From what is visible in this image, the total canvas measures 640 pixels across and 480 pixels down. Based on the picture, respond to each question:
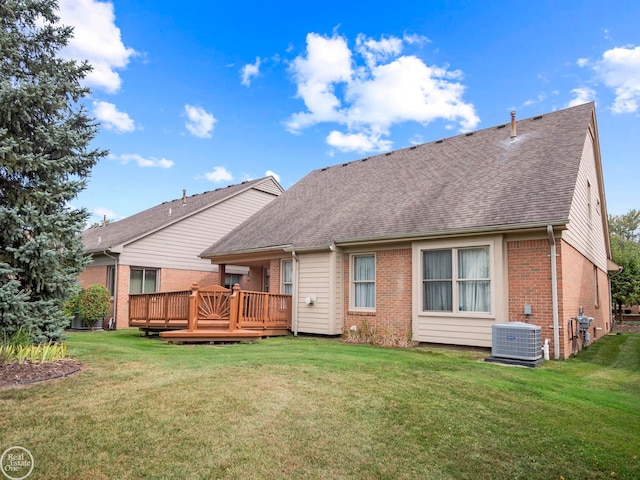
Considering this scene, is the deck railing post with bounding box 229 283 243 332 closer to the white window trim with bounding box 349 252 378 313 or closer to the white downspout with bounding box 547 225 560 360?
the white window trim with bounding box 349 252 378 313

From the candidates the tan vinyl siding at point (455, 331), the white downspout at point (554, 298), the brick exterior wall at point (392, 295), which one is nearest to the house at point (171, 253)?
the brick exterior wall at point (392, 295)

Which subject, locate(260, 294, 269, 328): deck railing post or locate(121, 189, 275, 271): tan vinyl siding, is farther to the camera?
locate(121, 189, 275, 271): tan vinyl siding

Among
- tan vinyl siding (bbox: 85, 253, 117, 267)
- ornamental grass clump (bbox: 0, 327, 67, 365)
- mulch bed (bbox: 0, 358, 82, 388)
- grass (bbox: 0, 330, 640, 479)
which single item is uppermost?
tan vinyl siding (bbox: 85, 253, 117, 267)

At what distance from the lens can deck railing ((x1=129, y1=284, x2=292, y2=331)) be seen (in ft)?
37.6

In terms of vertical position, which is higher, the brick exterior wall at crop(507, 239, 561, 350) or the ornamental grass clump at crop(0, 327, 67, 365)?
the brick exterior wall at crop(507, 239, 561, 350)

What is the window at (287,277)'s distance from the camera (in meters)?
14.1

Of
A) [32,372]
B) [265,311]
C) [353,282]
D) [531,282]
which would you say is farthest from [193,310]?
[531,282]

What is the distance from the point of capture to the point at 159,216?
2231 cm

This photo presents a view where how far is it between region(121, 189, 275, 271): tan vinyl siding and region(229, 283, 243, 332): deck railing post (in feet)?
25.4

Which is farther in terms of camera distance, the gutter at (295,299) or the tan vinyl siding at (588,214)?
the gutter at (295,299)

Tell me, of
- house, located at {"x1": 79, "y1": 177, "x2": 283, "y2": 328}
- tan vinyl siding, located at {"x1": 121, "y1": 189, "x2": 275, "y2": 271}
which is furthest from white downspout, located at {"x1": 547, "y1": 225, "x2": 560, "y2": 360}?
tan vinyl siding, located at {"x1": 121, "y1": 189, "x2": 275, "y2": 271}

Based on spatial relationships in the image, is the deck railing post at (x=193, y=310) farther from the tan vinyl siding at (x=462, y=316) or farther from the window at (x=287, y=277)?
the tan vinyl siding at (x=462, y=316)

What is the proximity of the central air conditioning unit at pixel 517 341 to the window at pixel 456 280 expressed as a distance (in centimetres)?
114

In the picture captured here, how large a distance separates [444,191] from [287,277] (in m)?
5.62
